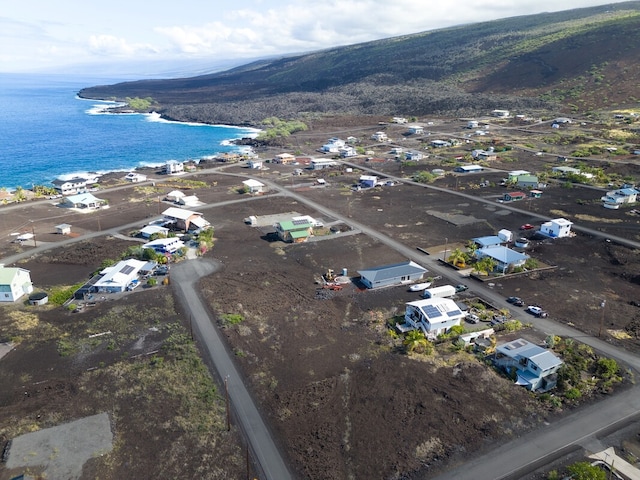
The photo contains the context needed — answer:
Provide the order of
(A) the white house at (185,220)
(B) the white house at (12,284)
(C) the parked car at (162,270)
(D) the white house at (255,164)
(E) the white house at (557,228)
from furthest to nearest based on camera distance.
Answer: (D) the white house at (255,164), (A) the white house at (185,220), (E) the white house at (557,228), (C) the parked car at (162,270), (B) the white house at (12,284)

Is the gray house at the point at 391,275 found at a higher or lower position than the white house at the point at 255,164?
higher

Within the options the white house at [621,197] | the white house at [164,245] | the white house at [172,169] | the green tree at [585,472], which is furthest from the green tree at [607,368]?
the white house at [172,169]

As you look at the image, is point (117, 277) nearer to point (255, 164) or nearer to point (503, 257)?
point (503, 257)

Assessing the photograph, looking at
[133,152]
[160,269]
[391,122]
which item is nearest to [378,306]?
[160,269]

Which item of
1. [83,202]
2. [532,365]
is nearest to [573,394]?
[532,365]

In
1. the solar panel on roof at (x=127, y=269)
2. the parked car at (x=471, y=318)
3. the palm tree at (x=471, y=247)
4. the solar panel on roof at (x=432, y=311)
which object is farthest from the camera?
the palm tree at (x=471, y=247)

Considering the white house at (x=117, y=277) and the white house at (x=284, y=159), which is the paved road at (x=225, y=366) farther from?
the white house at (x=284, y=159)

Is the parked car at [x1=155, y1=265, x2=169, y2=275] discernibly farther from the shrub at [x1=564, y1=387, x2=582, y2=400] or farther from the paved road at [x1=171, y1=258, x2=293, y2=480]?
the shrub at [x1=564, y1=387, x2=582, y2=400]

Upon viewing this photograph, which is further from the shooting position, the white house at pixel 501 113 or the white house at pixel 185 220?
the white house at pixel 501 113
